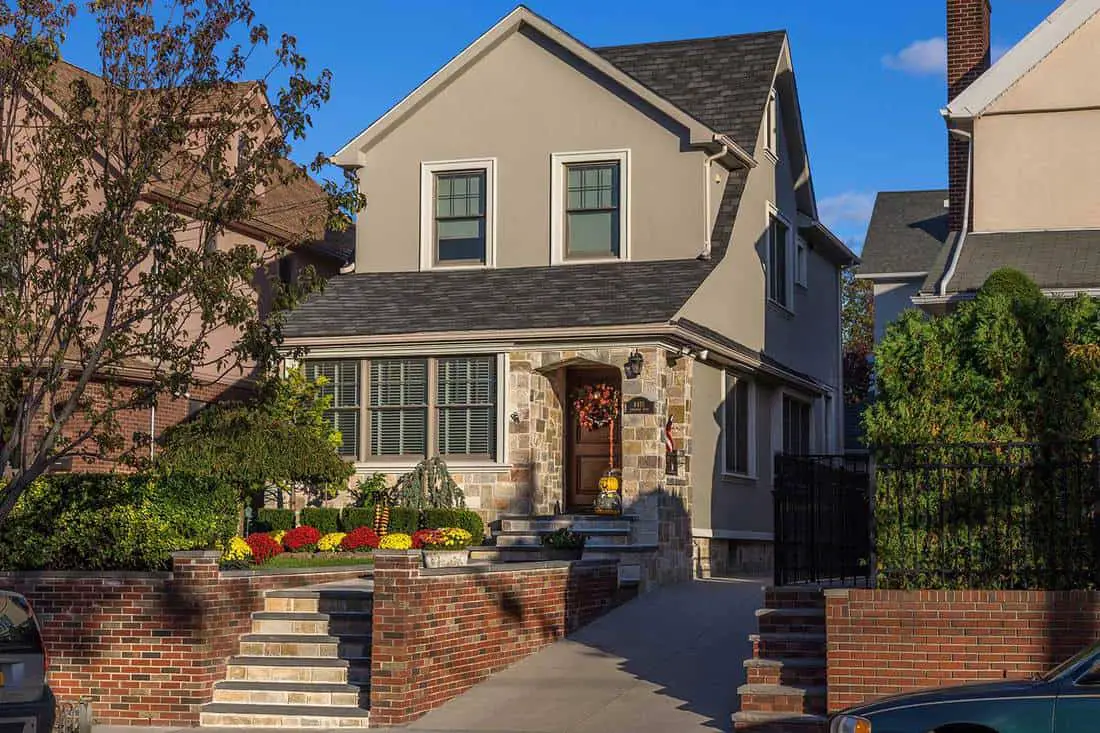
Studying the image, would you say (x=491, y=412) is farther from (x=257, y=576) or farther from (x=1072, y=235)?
(x=1072, y=235)

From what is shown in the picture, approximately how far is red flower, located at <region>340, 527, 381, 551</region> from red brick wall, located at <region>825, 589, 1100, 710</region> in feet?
30.8

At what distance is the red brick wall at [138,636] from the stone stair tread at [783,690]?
504 centimetres

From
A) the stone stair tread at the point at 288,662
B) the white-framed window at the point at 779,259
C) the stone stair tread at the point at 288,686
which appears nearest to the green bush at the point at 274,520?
the stone stair tread at the point at 288,662

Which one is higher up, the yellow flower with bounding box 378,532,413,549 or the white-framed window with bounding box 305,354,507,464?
the white-framed window with bounding box 305,354,507,464

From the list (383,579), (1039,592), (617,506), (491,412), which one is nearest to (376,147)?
(491,412)

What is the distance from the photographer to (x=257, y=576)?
1511 cm

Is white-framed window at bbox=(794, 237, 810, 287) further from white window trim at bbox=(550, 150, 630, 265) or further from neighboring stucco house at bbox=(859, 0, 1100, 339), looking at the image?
neighboring stucco house at bbox=(859, 0, 1100, 339)

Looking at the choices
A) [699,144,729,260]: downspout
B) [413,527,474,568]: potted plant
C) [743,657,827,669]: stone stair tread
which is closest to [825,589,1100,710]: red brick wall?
[743,657,827,669]: stone stair tread

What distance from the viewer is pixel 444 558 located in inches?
720

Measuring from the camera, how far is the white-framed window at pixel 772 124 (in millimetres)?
25094

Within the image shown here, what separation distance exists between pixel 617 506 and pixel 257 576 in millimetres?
6615

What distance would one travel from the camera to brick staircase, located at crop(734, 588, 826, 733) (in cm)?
1228

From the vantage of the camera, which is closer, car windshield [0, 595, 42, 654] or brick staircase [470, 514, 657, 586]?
car windshield [0, 595, 42, 654]

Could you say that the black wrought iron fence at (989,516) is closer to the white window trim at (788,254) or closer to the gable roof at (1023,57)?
the gable roof at (1023,57)
